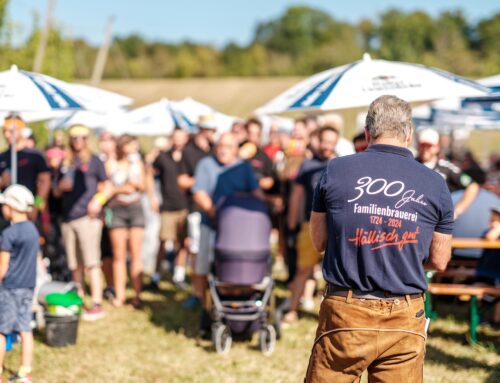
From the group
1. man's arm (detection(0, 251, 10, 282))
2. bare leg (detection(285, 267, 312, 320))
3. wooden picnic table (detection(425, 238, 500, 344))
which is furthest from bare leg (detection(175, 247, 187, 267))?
man's arm (detection(0, 251, 10, 282))

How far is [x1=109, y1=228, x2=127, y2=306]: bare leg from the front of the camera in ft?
25.6

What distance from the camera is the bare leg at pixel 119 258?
7803 mm

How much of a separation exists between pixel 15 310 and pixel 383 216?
133 inches

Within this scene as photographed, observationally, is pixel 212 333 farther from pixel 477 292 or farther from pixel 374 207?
pixel 374 207

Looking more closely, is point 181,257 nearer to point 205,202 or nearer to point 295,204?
point 295,204

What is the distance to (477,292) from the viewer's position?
6.18 metres

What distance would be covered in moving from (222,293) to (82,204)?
210 cm

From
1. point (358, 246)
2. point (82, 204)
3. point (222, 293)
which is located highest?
point (358, 246)

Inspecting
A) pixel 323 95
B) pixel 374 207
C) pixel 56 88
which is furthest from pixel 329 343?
pixel 56 88

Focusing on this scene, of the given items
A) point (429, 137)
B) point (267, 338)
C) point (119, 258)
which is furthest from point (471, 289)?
point (119, 258)

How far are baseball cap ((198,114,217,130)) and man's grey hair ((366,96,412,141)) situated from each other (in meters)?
5.68

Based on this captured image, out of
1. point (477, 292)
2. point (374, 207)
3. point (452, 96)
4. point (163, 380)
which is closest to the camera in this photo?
point (374, 207)

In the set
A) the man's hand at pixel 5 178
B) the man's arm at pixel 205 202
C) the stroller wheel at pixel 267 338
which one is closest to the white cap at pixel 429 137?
the man's arm at pixel 205 202

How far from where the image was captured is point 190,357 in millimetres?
6184
